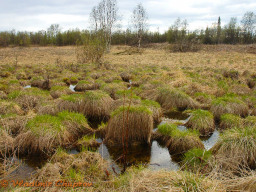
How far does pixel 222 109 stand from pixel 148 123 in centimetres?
375

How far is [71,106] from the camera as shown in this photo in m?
8.24

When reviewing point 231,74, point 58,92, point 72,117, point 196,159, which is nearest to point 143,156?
point 196,159

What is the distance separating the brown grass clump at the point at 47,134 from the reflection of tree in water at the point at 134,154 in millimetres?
1384

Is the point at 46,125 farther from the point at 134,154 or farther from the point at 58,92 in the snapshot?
the point at 58,92

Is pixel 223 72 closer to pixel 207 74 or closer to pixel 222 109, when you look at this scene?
pixel 207 74

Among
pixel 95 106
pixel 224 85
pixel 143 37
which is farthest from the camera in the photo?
pixel 143 37

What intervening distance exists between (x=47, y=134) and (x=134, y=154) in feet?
8.38

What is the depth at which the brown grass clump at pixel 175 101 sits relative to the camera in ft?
32.0

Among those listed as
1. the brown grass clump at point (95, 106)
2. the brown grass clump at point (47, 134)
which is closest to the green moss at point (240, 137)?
the brown grass clump at point (47, 134)

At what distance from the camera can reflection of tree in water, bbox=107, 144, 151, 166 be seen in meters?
5.54

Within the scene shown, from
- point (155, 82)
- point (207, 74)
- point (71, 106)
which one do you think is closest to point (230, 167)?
point (71, 106)

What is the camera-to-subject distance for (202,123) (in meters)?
7.39

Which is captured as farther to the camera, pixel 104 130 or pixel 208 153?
pixel 104 130

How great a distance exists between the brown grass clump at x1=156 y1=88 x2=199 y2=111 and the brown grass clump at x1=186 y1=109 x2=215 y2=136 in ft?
6.27
